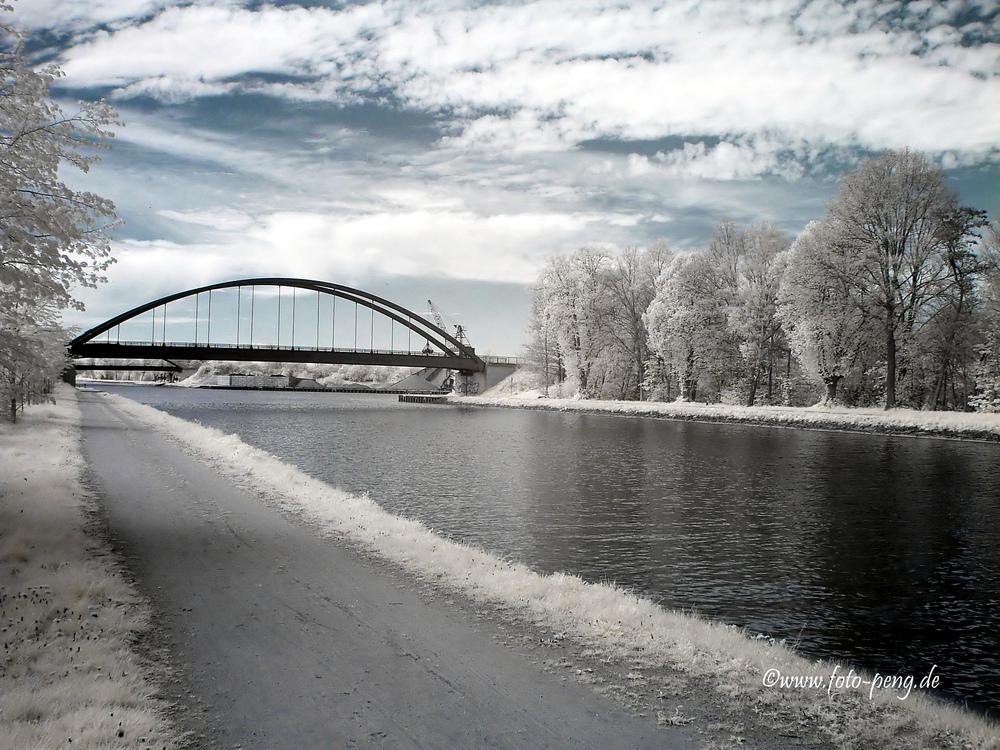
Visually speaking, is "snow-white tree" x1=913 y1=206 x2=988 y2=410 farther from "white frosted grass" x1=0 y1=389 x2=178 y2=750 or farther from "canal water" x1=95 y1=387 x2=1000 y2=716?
"white frosted grass" x1=0 y1=389 x2=178 y2=750

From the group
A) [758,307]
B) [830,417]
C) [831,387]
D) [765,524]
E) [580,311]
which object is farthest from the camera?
[580,311]

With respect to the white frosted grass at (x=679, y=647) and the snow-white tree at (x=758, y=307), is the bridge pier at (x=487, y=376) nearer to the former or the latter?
the snow-white tree at (x=758, y=307)

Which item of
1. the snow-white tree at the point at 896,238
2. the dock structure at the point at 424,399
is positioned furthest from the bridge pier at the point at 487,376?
the snow-white tree at the point at 896,238

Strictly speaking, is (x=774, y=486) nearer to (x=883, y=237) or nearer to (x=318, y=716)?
(x=318, y=716)

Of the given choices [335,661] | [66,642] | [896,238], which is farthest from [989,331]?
[66,642]

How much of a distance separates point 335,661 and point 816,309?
4314 cm

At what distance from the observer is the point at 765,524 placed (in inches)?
620

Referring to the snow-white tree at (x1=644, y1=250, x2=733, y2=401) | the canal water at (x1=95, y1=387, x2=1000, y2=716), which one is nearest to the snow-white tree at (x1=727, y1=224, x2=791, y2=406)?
the snow-white tree at (x1=644, y1=250, x2=733, y2=401)

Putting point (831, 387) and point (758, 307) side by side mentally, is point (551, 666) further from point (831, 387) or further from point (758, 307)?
point (758, 307)

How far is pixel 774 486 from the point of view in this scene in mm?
21281

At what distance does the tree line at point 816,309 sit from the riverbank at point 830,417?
8.47 feet

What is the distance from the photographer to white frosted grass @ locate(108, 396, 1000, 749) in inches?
221

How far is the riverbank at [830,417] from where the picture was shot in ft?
113

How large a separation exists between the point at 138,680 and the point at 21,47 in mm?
10604
